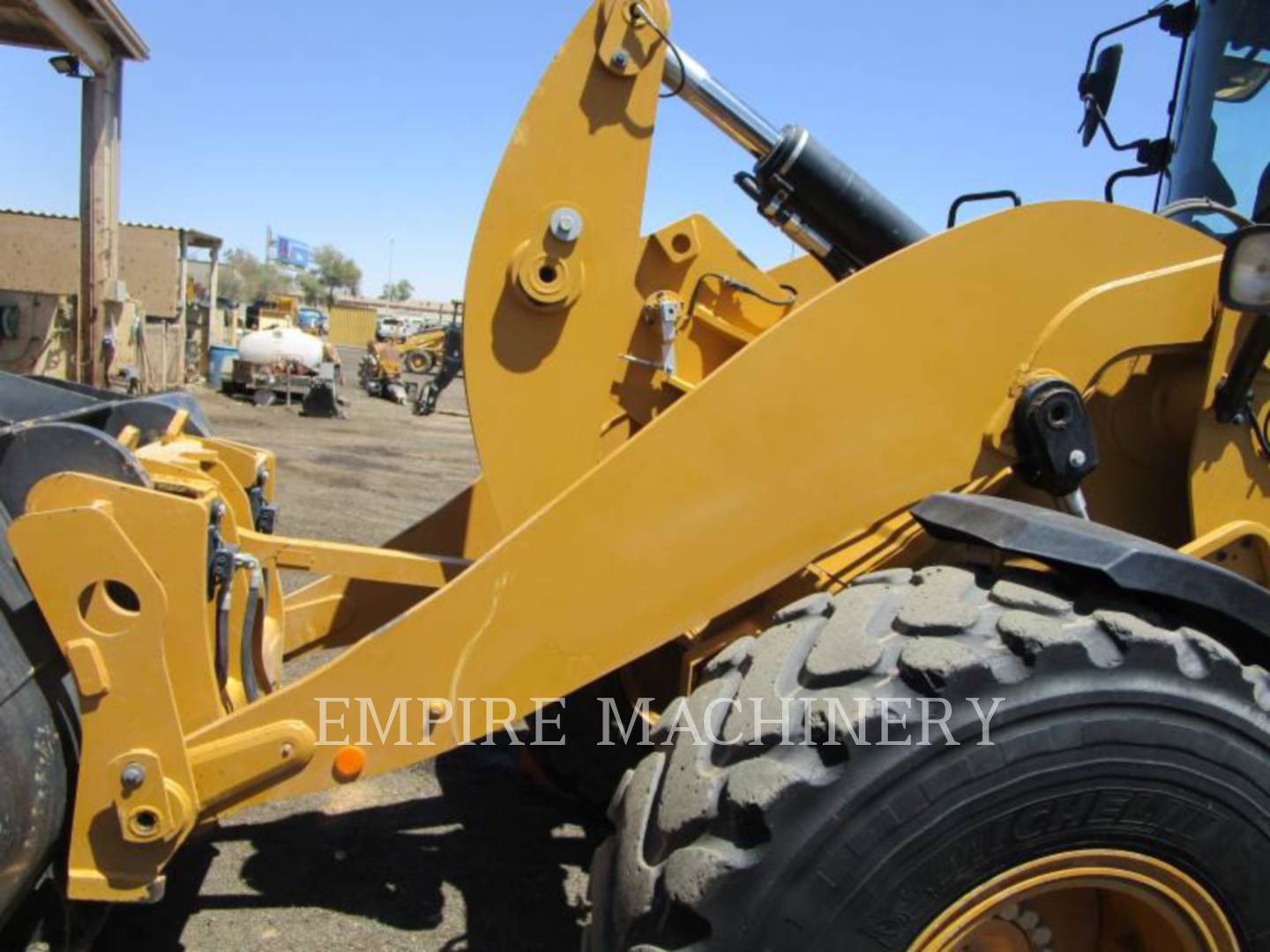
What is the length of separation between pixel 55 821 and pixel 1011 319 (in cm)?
237

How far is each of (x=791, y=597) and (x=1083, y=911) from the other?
91cm

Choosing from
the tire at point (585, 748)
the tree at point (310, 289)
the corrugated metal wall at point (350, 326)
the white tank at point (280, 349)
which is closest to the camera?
the tire at point (585, 748)

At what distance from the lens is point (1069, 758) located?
1810 millimetres

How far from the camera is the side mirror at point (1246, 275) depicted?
2078mm

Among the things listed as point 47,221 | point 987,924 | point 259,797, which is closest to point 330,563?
point 259,797

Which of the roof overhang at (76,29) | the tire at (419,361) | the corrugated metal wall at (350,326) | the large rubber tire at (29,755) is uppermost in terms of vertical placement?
the roof overhang at (76,29)

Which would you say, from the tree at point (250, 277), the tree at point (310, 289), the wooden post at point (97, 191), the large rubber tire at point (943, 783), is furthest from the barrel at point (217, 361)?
the tree at point (310, 289)

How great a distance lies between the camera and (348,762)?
7.13ft

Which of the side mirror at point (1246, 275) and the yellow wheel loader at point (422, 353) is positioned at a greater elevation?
the side mirror at point (1246, 275)

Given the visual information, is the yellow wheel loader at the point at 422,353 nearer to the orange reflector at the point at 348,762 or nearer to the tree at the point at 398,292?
the orange reflector at the point at 348,762

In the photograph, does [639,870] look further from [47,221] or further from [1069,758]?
[47,221]

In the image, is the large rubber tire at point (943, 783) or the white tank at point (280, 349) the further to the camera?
the white tank at point (280, 349)

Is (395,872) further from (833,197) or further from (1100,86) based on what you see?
(1100,86)

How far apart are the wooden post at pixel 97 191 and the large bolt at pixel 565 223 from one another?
43.5 ft
